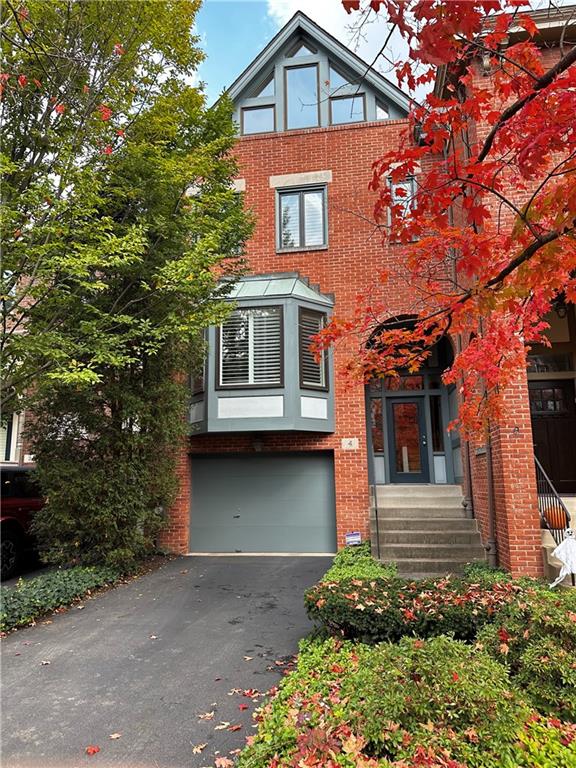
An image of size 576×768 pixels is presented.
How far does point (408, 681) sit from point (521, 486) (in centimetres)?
488

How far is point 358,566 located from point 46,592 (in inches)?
178

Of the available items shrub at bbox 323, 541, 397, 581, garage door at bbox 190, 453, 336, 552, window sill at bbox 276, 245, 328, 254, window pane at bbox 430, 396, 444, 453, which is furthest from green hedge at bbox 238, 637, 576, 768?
window sill at bbox 276, 245, 328, 254

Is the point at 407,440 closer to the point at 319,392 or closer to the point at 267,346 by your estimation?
the point at 319,392

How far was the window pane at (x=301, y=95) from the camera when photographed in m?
12.1

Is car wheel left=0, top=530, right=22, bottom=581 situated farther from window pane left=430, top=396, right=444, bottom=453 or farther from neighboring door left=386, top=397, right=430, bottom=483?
window pane left=430, top=396, right=444, bottom=453

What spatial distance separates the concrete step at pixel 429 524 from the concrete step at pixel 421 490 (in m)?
0.81

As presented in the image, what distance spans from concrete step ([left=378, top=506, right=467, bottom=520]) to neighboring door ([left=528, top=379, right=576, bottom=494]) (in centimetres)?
184

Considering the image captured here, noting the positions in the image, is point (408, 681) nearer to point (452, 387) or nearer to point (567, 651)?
point (567, 651)

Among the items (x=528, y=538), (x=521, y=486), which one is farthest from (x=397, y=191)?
(x=528, y=538)

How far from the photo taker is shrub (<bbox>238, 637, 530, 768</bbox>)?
8.49ft

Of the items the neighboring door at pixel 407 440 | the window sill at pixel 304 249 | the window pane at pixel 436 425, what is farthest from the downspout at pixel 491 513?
the window sill at pixel 304 249

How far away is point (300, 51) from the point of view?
493 inches

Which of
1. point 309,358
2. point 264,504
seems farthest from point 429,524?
point 309,358

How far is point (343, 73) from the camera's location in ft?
40.2
